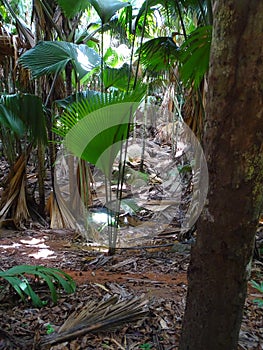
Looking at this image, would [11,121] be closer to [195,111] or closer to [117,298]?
[195,111]

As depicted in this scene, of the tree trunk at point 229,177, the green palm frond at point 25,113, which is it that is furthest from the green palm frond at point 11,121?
the tree trunk at point 229,177

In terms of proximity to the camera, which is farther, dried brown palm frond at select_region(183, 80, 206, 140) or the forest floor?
dried brown palm frond at select_region(183, 80, 206, 140)

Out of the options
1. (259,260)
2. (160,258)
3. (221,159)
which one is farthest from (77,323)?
(259,260)

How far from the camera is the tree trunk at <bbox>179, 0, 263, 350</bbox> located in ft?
3.36

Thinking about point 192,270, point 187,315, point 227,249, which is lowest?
point 187,315

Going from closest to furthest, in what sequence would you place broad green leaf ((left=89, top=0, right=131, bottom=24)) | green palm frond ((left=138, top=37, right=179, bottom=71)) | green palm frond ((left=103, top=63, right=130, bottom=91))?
broad green leaf ((left=89, top=0, right=131, bottom=24)), green palm frond ((left=138, top=37, right=179, bottom=71)), green palm frond ((left=103, top=63, right=130, bottom=91))

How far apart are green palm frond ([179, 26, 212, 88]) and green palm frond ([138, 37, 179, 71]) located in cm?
24

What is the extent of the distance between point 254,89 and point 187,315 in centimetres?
84

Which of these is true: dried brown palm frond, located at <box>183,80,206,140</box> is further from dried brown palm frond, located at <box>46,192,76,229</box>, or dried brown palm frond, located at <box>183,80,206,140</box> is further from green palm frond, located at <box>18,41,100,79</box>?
dried brown palm frond, located at <box>46,192,76,229</box>

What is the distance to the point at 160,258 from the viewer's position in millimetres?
3020

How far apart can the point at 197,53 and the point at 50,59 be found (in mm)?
1813

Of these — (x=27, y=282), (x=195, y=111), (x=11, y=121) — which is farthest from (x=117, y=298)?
(x=11, y=121)

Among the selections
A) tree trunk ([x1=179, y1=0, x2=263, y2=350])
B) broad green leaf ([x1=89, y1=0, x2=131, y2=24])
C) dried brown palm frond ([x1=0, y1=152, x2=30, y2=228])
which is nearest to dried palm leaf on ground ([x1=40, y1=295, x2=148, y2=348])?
tree trunk ([x1=179, y1=0, x2=263, y2=350])

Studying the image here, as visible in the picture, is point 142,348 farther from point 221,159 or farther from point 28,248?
point 28,248
